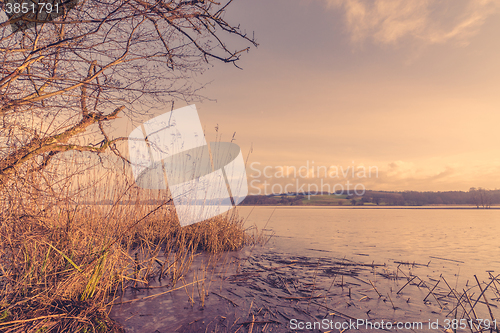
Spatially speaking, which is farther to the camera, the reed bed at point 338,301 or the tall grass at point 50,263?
the reed bed at point 338,301

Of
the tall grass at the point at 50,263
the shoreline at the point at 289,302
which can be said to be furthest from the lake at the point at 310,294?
the tall grass at the point at 50,263

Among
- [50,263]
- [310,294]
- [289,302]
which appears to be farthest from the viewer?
[310,294]

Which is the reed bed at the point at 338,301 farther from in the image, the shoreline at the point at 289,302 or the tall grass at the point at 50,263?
the tall grass at the point at 50,263

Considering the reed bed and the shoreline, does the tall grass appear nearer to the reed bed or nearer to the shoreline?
the shoreline

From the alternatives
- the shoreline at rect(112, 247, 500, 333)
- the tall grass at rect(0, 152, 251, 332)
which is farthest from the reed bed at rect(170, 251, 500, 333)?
the tall grass at rect(0, 152, 251, 332)

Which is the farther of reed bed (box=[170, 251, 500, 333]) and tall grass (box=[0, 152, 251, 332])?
reed bed (box=[170, 251, 500, 333])

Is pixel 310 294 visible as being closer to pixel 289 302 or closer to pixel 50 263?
pixel 289 302

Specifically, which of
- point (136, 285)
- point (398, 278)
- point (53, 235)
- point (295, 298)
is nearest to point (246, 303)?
point (295, 298)

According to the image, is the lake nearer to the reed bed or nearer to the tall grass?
the reed bed

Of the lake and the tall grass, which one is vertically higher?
the tall grass

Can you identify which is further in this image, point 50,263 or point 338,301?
point 338,301

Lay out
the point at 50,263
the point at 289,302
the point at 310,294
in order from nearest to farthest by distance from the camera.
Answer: the point at 50,263 < the point at 289,302 < the point at 310,294

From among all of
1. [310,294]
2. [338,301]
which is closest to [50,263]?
[310,294]

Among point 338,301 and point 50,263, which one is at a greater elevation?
point 50,263
